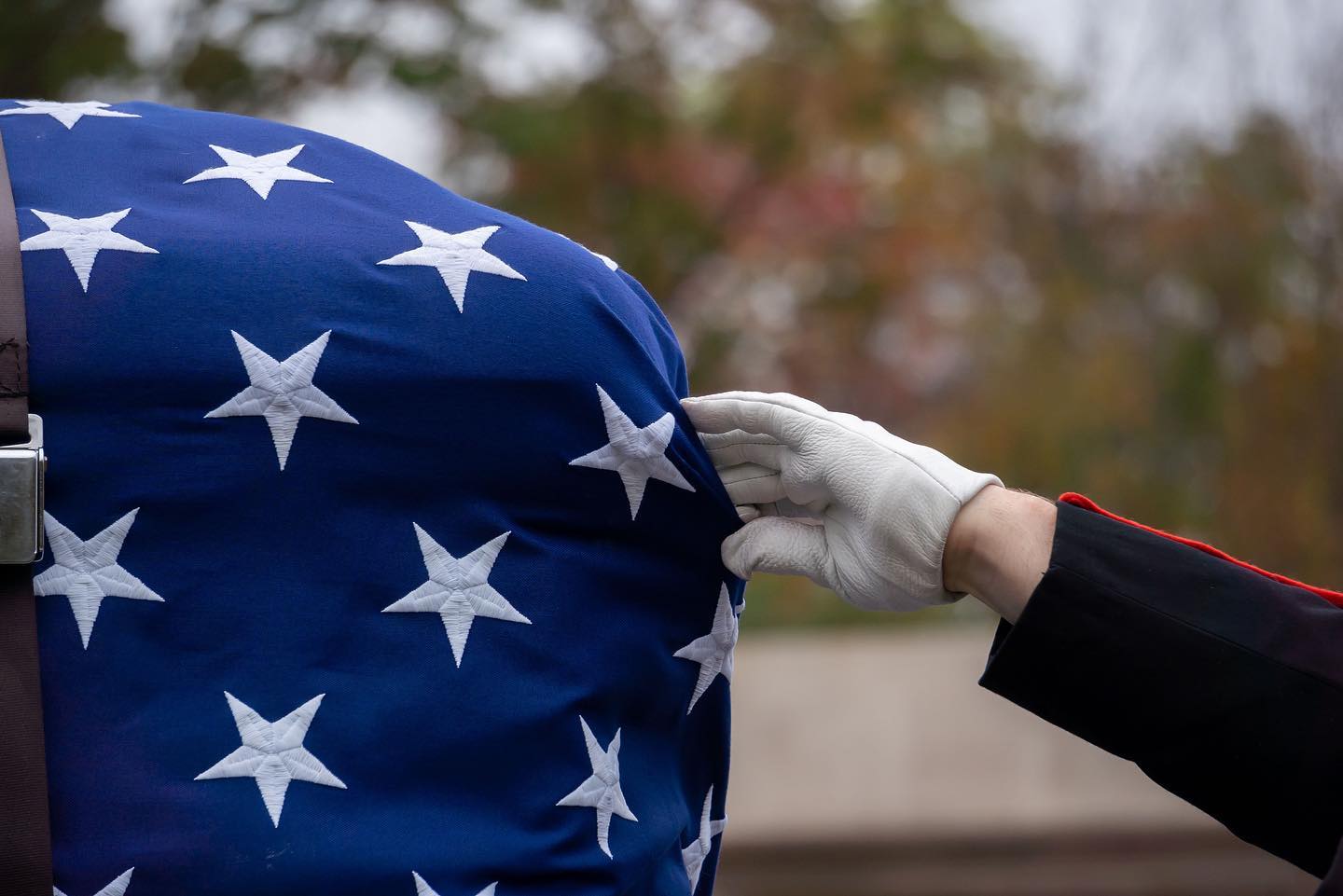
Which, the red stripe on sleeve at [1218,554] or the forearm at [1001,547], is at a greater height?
the red stripe on sleeve at [1218,554]

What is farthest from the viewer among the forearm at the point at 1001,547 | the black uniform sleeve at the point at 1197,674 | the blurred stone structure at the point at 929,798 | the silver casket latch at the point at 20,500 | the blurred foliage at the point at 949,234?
the blurred stone structure at the point at 929,798

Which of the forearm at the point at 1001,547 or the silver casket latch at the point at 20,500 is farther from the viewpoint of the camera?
the forearm at the point at 1001,547

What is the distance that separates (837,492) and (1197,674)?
1.67 feet

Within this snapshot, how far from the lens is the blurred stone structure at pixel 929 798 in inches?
281

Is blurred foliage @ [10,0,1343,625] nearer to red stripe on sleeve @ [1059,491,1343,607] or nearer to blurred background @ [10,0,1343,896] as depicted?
blurred background @ [10,0,1343,896]

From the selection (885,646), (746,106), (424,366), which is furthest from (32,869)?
(885,646)

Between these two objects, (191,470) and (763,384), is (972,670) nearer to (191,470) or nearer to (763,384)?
(763,384)

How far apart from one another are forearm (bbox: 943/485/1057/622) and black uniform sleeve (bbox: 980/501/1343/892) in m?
0.03

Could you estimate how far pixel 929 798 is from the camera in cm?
741

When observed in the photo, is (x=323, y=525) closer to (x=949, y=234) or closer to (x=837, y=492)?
(x=837, y=492)

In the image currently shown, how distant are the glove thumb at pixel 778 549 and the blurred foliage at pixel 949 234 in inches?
154

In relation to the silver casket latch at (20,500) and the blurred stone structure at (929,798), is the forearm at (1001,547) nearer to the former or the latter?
the silver casket latch at (20,500)

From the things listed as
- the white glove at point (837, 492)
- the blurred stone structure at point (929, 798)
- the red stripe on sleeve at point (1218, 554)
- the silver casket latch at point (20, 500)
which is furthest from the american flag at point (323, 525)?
the blurred stone structure at point (929, 798)

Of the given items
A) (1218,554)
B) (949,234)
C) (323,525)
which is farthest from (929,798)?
(323,525)
